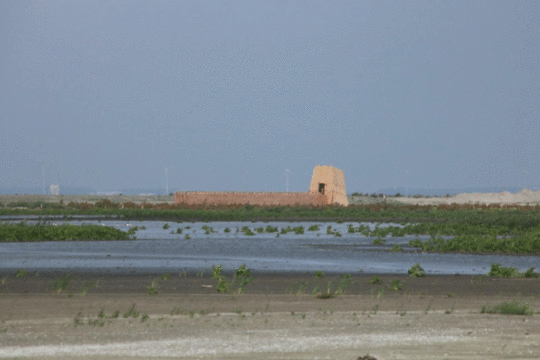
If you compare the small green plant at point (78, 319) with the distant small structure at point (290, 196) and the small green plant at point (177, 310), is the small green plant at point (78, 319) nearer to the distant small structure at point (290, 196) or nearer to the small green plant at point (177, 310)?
the small green plant at point (177, 310)

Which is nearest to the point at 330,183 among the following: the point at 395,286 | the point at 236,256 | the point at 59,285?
the point at 236,256

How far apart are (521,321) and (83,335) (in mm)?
7576

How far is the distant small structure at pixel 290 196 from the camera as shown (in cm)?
8444

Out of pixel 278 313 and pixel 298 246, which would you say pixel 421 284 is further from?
pixel 298 246

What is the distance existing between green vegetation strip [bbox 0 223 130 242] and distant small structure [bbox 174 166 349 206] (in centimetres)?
4216

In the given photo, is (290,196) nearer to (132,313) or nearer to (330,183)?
(330,183)

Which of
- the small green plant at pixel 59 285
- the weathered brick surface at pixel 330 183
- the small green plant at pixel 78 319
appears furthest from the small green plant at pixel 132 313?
the weathered brick surface at pixel 330 183

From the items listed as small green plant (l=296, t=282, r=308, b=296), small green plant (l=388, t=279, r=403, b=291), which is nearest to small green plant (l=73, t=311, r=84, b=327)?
small green plant (l=296, t=282, r=308, b=296)

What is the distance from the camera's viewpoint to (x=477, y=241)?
1398 inches

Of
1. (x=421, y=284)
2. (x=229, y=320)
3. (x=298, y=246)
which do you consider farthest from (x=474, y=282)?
(x=298, y=246)

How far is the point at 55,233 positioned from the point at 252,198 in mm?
45659

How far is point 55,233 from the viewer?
4038 cm

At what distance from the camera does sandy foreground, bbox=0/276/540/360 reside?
12.4 m

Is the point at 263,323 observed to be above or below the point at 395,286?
below
